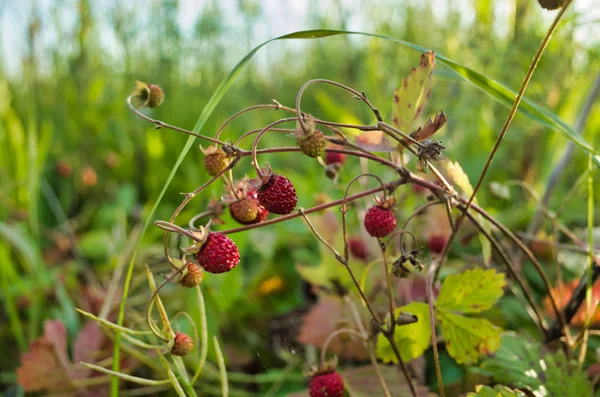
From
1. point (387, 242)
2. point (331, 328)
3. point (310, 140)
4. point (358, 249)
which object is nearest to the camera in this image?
point (310, 140)

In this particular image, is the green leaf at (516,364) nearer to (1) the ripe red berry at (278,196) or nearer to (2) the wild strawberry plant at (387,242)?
(2) the wild strawberry plant at (387,242)

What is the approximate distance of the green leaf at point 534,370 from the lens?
669 mm

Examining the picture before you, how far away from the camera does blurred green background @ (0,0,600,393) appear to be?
1.34 meters

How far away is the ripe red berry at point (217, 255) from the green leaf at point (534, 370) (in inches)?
15.0

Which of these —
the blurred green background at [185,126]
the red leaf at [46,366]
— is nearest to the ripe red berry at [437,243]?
the blurred green background at [185,126]

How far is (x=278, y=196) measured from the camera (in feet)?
1.83

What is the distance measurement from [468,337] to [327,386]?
0.61 ft

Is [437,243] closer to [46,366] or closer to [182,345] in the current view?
[182,345]

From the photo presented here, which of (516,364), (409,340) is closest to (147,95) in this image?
(409,340)

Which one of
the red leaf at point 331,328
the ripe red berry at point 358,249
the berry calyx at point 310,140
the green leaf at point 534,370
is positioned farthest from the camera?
the ripe red berry at point 358,249

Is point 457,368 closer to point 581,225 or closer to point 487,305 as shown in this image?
point 487,305

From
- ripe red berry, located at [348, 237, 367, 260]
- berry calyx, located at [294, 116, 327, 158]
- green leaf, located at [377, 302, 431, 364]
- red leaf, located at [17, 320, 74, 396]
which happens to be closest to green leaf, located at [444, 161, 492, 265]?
green leaf, located at [377, 302, 431, 364]

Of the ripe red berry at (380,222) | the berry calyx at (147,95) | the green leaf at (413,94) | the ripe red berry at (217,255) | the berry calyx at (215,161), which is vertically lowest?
the ripe red berry at (217,255)

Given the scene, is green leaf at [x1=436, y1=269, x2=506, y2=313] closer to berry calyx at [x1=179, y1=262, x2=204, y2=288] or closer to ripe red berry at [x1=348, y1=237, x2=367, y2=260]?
berry calyx at [x1=179, y1=262, x2=204, y2=288]
